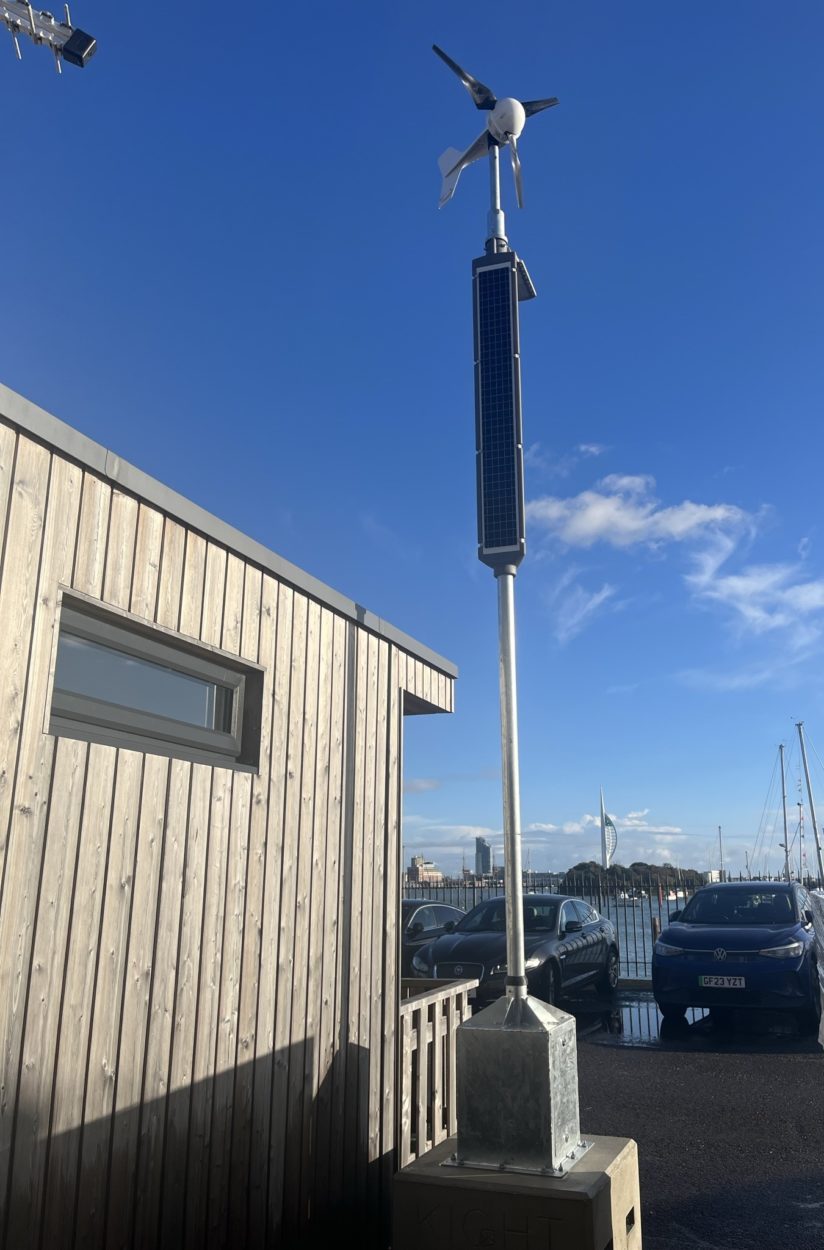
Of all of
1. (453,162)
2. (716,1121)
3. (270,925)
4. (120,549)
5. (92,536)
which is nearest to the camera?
(92,536)

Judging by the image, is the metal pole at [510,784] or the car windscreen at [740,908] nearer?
the metal pole at [510,784]

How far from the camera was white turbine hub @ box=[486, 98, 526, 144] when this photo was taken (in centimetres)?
548

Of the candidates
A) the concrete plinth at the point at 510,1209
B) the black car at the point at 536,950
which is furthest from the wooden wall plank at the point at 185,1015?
the black car at the point at 536,950

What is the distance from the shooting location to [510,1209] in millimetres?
3764

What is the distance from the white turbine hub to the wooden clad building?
2.97 metres

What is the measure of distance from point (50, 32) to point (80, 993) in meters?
16.8

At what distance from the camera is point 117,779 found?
334 cm

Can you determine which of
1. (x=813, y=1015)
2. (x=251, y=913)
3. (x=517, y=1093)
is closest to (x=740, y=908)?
(x=813, y=1015)

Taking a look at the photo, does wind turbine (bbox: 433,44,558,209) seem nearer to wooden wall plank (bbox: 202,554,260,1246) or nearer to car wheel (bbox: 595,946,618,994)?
wooden wall plank (bbox: 202,554,260,1246)

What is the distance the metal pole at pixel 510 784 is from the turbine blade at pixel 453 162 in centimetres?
274

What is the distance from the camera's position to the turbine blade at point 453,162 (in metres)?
5.77

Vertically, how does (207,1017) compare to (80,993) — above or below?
below

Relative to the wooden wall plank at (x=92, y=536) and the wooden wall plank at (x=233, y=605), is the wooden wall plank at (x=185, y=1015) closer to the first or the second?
the wooden wall plank at (x=233, y=605)

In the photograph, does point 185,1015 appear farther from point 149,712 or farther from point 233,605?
point 233,605
